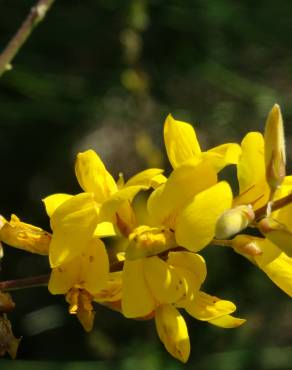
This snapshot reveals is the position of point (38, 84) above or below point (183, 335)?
below

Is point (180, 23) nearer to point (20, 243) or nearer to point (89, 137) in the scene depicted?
point (89, 137)

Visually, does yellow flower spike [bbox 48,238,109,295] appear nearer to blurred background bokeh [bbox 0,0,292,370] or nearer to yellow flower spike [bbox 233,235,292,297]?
yellow flower spike [bbox 233,235,292,297]

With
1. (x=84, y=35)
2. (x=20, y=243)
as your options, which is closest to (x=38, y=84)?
(x=84, y=35)

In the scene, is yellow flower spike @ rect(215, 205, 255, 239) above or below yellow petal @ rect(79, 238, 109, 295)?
above

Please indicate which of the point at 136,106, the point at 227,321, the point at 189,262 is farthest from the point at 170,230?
the point at 136,106

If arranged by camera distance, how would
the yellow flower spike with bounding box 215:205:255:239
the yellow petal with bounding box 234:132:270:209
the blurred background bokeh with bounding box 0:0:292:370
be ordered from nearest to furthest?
the yellow flower spike with bounding box 215:205:255:239 → the yellow petal with bounding box 234:132:270:209 → the blurred background bokeh with bounding box 0:0:292:370

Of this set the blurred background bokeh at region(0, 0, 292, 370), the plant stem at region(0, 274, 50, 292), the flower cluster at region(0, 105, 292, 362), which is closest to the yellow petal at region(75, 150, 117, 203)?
the flower cluster at region(0, 105, 292, 362)

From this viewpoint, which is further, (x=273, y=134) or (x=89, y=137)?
(x=89, y=137)

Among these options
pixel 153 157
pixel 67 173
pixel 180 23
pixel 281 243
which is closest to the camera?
pixel 281 243
